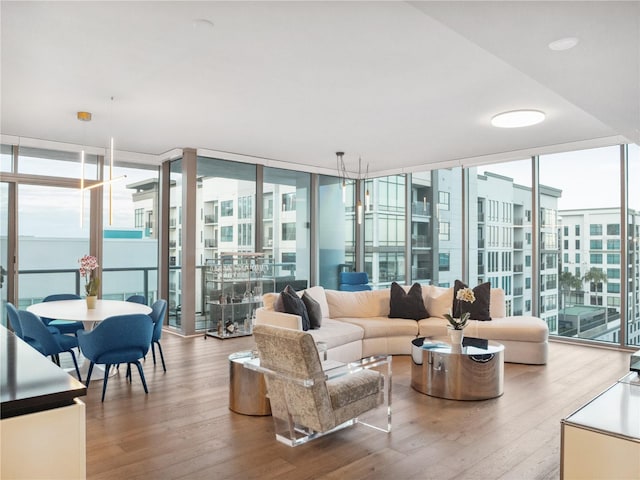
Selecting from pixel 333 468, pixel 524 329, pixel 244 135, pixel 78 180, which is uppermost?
pixel 244 135

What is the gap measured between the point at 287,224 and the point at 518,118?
14.5 feet

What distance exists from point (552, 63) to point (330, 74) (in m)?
1.78

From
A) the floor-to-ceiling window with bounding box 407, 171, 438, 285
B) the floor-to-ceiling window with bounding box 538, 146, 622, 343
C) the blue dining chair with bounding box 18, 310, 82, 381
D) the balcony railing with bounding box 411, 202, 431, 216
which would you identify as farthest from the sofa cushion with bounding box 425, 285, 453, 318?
the blue dining chair with bounding box 18, 310, 82, 381

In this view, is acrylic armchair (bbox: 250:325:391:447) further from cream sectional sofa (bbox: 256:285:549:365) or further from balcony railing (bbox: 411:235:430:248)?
balcony railing (bbox: 411:235:430:248)

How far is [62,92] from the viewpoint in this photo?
171 inches

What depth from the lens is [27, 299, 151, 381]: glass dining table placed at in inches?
163

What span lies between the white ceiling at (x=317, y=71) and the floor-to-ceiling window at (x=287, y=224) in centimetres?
177

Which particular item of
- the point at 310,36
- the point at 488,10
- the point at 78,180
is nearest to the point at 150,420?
the point at 310,36

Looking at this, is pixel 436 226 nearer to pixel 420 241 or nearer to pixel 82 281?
pixel 420 241

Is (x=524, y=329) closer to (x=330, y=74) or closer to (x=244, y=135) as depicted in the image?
(x=330, y=74)

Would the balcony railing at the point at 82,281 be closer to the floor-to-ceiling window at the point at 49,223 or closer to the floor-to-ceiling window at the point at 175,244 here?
the floor-to-ceiling window at the point at 49,223

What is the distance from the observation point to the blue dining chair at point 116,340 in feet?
12.3

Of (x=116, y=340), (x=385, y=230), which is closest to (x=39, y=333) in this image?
(x=116, y=340)

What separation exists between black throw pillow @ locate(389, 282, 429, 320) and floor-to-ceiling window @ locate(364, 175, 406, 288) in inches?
111
